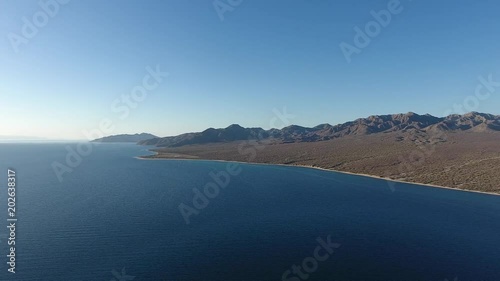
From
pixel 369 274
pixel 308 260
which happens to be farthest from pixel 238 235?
pixel 369 274

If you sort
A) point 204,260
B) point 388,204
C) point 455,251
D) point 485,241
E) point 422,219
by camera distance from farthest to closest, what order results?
1. point 388,204
2. point 422,219
3. point 485,241
4. point 455,251
5. point 204,260

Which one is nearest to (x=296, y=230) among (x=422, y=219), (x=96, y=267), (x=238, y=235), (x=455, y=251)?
(x=238, y=235)

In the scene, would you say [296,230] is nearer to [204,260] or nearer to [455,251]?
[204,260]

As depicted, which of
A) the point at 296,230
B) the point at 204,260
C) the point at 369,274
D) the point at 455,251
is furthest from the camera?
the point at 296,230

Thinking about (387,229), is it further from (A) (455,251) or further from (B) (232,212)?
(B) (232,212)

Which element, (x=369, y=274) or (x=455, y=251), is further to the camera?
(x=455, y=251)

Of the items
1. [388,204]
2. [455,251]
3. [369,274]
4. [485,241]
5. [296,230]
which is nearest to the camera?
[369,274]
